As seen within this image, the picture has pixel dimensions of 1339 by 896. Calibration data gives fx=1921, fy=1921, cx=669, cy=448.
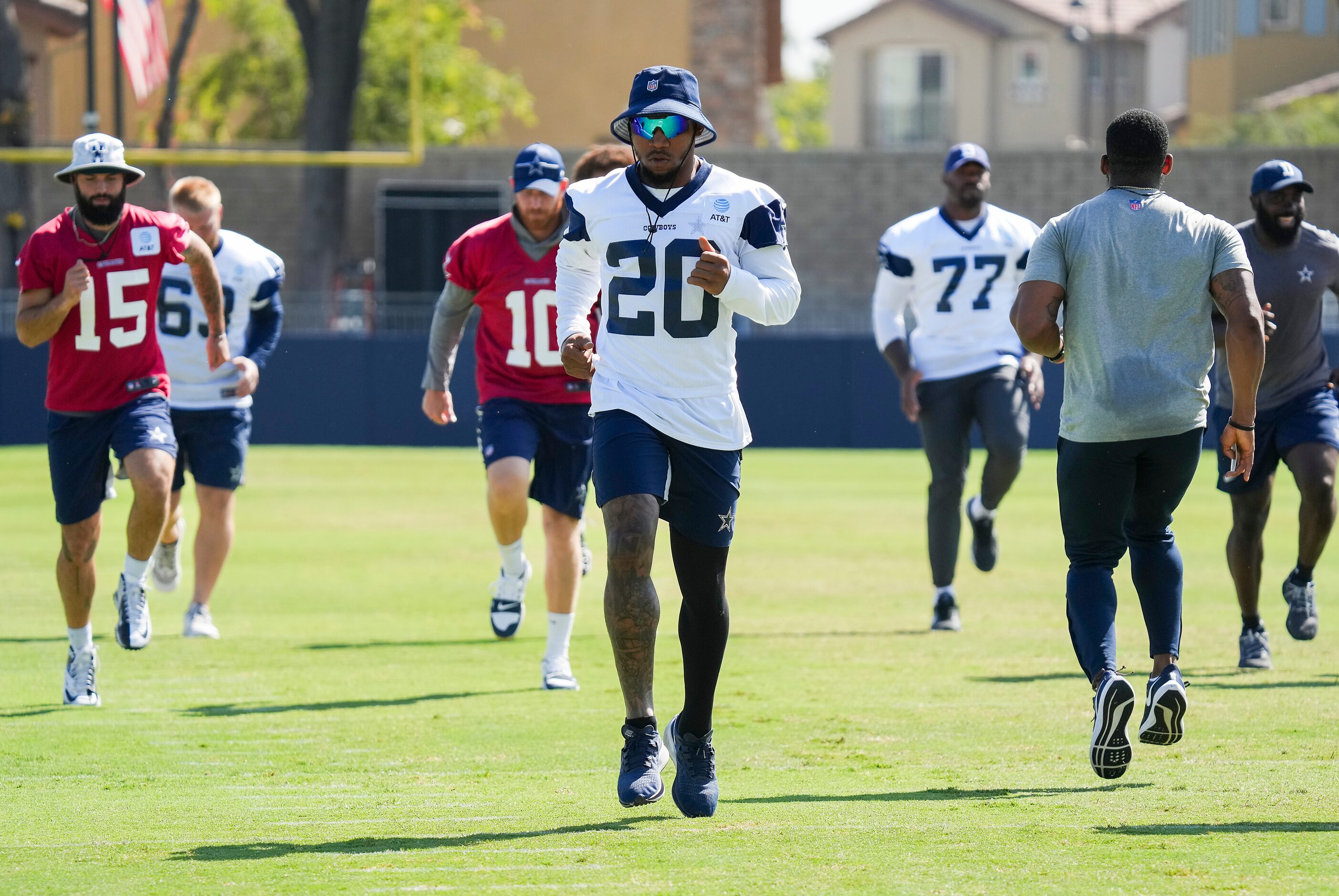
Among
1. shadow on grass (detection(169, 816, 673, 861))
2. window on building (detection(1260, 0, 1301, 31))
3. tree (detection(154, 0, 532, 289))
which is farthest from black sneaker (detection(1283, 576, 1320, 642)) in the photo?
window on building (detection(1260, 0, 1301, 31))

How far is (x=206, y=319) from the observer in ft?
31.8

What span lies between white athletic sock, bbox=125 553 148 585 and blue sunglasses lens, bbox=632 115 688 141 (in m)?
3.57

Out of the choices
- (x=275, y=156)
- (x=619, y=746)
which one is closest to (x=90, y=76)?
(x=275, y=156)

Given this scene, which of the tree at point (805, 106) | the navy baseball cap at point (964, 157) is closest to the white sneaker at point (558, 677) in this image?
the navy baseball cap at point (964, 157)

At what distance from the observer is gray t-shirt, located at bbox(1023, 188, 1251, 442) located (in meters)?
5.71

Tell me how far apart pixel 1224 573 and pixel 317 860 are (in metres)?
8.52

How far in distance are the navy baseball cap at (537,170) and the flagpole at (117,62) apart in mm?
12496

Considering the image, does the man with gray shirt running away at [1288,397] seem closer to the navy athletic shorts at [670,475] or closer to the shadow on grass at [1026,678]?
the shadow on grass at [1026,678]

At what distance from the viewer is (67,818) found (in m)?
5.38

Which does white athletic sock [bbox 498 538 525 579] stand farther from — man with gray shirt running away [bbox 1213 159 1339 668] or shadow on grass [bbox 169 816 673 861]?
shadow on grass [bbox 169 816 673 861]

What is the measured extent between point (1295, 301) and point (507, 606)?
151 inches

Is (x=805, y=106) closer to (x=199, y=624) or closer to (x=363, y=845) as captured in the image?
(x=199, y=624)

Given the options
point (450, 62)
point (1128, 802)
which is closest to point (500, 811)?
point (1128, 802)

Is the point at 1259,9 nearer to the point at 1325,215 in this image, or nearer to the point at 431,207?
the point at 1325,215
